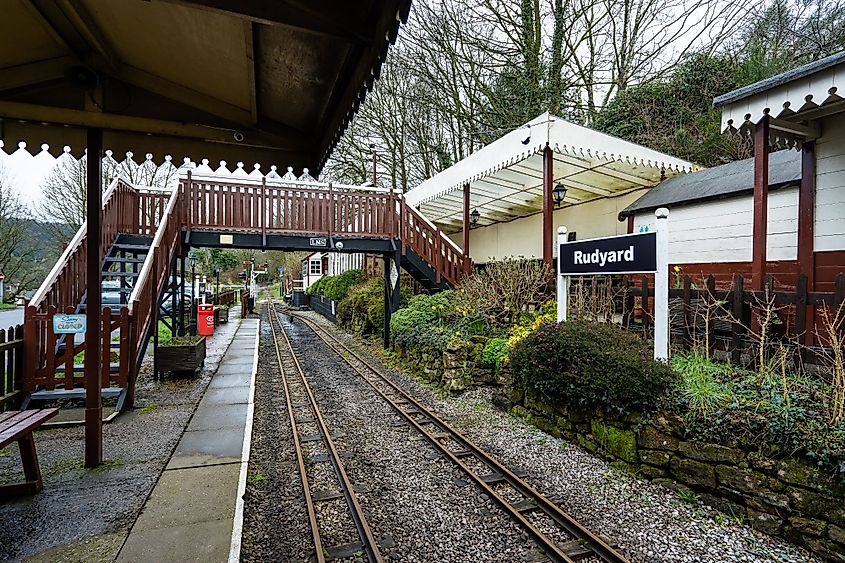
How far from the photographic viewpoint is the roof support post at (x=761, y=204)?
5.55 m

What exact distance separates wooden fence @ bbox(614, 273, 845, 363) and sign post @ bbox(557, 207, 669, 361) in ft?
2.03

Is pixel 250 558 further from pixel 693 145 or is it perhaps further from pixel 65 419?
pixel 693 145

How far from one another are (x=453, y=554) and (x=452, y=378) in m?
4.75

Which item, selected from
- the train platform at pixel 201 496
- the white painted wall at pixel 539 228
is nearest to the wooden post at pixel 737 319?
the train platform at pixel 201 496

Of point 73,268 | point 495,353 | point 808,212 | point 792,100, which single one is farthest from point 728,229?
point 73,268

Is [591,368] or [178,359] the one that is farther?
[178,359]

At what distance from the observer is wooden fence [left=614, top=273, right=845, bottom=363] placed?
4652 millimetres

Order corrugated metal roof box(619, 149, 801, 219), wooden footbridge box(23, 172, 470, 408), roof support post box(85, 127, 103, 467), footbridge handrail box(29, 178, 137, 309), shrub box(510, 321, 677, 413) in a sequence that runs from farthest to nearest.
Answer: wooden footbridge box(23, 172, 470, 408)
corrugated metal roof box(619, 149, 801, 219)
footbridge handrail box(29, 178, 137, 309)
shrub box(510, 321, 677, 413)
roof support post box(85, 127, 103, 467)

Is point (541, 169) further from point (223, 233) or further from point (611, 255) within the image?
point (223, 233)

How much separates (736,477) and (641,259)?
7.66ft

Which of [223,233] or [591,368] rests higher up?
[223,233]

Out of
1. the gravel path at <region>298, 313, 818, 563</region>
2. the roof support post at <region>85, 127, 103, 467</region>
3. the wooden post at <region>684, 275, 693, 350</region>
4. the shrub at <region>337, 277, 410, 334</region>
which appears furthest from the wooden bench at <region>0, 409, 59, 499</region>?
the shrub at <region>337, 277, 410, 334</region>

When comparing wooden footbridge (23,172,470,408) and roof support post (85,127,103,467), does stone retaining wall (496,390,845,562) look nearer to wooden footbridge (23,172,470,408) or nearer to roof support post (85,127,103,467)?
roof support post (85,127,103,467)

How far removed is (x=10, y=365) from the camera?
5.57 meters
